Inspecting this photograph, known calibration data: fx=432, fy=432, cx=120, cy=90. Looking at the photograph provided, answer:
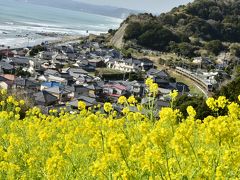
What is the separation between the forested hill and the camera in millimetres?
63469

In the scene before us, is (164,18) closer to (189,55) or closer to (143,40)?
(143,40)

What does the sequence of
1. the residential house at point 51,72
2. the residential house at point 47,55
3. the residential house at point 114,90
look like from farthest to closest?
the residential house at point 47,55, the residential house at point 51,72, the residential house at point 114,90

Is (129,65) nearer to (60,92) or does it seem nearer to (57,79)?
(57,79)

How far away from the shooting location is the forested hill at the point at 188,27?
6347 cm

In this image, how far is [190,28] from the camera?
70375mm

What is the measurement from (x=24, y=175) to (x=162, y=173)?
1.37 m

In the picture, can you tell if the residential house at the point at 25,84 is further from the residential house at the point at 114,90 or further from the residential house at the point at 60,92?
the residential house at the point at 114,90

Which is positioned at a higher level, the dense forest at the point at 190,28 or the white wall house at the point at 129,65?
the dense forest at the point at 190,28

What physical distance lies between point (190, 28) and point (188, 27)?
0.36 meters

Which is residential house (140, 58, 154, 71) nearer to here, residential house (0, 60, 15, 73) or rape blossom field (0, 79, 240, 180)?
residential house (0, 60, 15, 73)

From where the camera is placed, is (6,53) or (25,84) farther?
(6,53)

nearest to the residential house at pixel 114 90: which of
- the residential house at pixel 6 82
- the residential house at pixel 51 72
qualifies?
the residential house at pixel 51 72

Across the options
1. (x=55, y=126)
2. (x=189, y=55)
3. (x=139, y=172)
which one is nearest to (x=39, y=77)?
(x=189, y=55)

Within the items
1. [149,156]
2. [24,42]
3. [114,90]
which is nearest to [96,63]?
[114,90]
